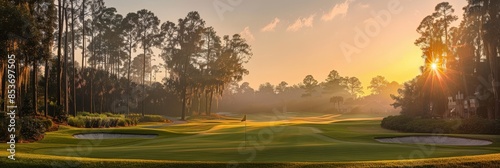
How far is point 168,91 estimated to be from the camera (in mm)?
99938

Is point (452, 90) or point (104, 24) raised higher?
point (104, 24)

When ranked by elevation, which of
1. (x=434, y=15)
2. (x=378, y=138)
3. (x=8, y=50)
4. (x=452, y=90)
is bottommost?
(x=378, y=138)

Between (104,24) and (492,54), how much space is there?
236 ft

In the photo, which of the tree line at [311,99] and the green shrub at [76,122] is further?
the tree line at [311,99]

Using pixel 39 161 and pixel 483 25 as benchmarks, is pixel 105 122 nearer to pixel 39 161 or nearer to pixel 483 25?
pixel 39 161

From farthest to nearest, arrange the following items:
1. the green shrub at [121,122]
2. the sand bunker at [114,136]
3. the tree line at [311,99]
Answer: the tree line at [311,99], the green shrub at [121,122], the sand bunker at [114,136]

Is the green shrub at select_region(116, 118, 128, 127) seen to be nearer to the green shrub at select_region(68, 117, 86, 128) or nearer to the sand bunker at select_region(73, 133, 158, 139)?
the green shrub at select_region(68, 117, 86, 128)

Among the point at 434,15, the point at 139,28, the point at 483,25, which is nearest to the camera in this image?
the point at 483,25

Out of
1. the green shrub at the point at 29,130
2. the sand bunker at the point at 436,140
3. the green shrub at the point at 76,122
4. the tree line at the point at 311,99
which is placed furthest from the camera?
the tree line at the point at 311,99

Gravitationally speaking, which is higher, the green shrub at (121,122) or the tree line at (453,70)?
the tree line at (453,70)

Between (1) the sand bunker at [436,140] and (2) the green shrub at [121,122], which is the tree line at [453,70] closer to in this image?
(1) the sand bunker at [436,140]

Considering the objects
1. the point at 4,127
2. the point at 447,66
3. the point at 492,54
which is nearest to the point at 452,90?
the point at 447,66

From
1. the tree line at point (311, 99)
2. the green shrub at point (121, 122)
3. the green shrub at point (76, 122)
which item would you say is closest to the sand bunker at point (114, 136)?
the green shrub at point (76, 122)

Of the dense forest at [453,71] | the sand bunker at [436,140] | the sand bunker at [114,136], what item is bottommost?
the sand bunker at [436,140]
